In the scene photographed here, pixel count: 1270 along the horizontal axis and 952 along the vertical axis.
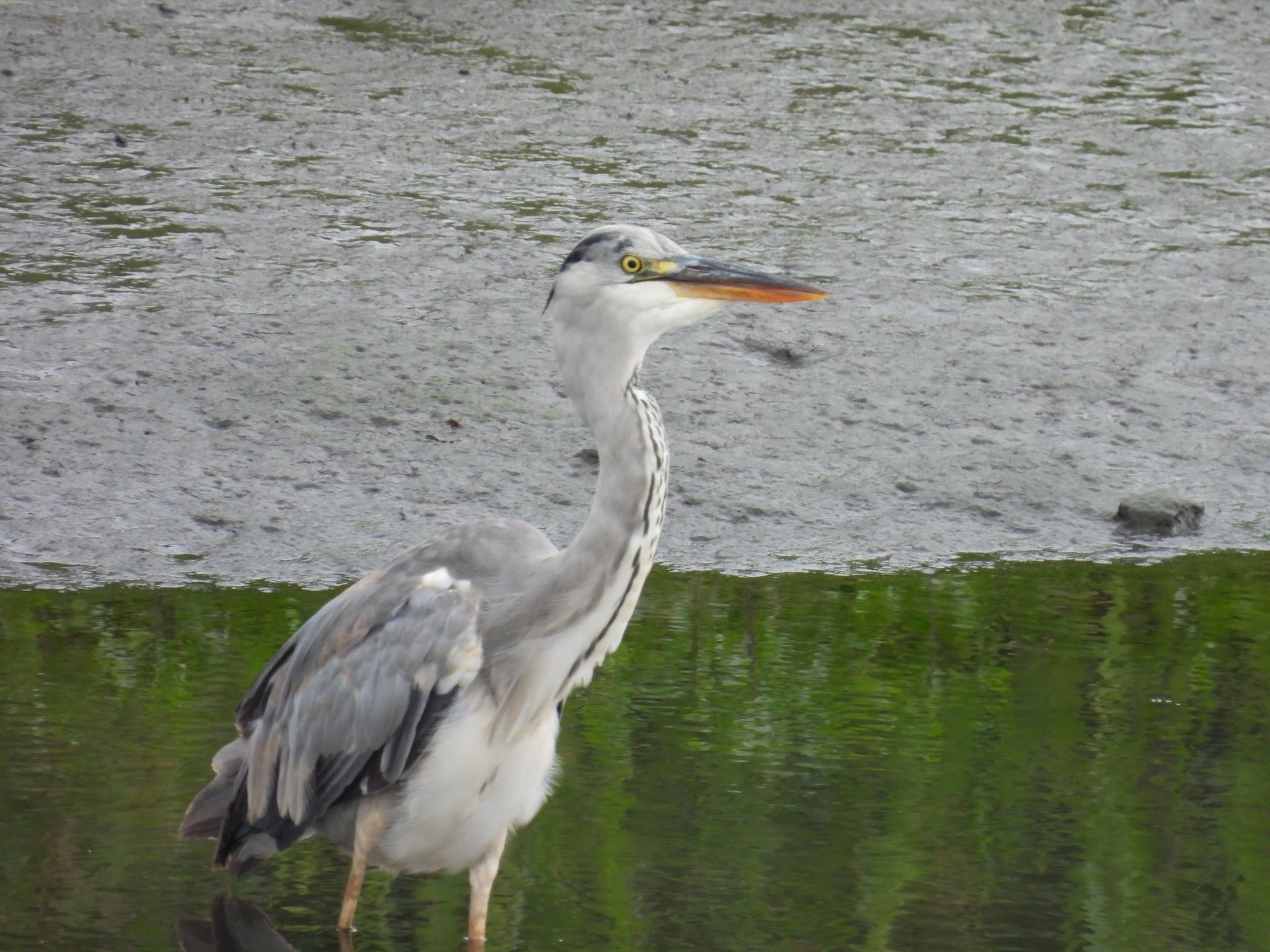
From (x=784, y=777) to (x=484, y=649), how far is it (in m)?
0.98

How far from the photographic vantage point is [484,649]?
4.21 metres

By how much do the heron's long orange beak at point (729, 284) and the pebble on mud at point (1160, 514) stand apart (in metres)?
2.96

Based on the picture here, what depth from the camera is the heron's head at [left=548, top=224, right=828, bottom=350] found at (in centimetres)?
411

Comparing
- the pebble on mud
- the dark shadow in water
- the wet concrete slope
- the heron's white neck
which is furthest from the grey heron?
the pebble on mud

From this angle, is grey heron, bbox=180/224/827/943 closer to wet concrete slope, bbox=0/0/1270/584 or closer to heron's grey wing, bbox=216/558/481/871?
heron's grey wing, bbox=216/558/481/871

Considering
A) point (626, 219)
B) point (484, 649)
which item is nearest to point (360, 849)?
point (484, 649)

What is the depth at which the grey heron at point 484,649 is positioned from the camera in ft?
13.5

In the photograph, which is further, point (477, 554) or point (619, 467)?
point (477, 554)

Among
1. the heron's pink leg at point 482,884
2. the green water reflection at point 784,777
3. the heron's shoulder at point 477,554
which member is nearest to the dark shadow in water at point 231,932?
the green water reflection at point 784,777

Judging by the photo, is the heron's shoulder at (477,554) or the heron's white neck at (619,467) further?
the heron's shoulder at (477,554)

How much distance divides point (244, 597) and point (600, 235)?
90.9 inches

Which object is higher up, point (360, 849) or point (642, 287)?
point (642, 287)

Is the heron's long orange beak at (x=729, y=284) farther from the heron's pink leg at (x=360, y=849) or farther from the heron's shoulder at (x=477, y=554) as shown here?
the heron's pink leg at (x=360, y=849)

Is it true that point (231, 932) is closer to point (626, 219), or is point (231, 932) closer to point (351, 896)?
point (351, 896)
